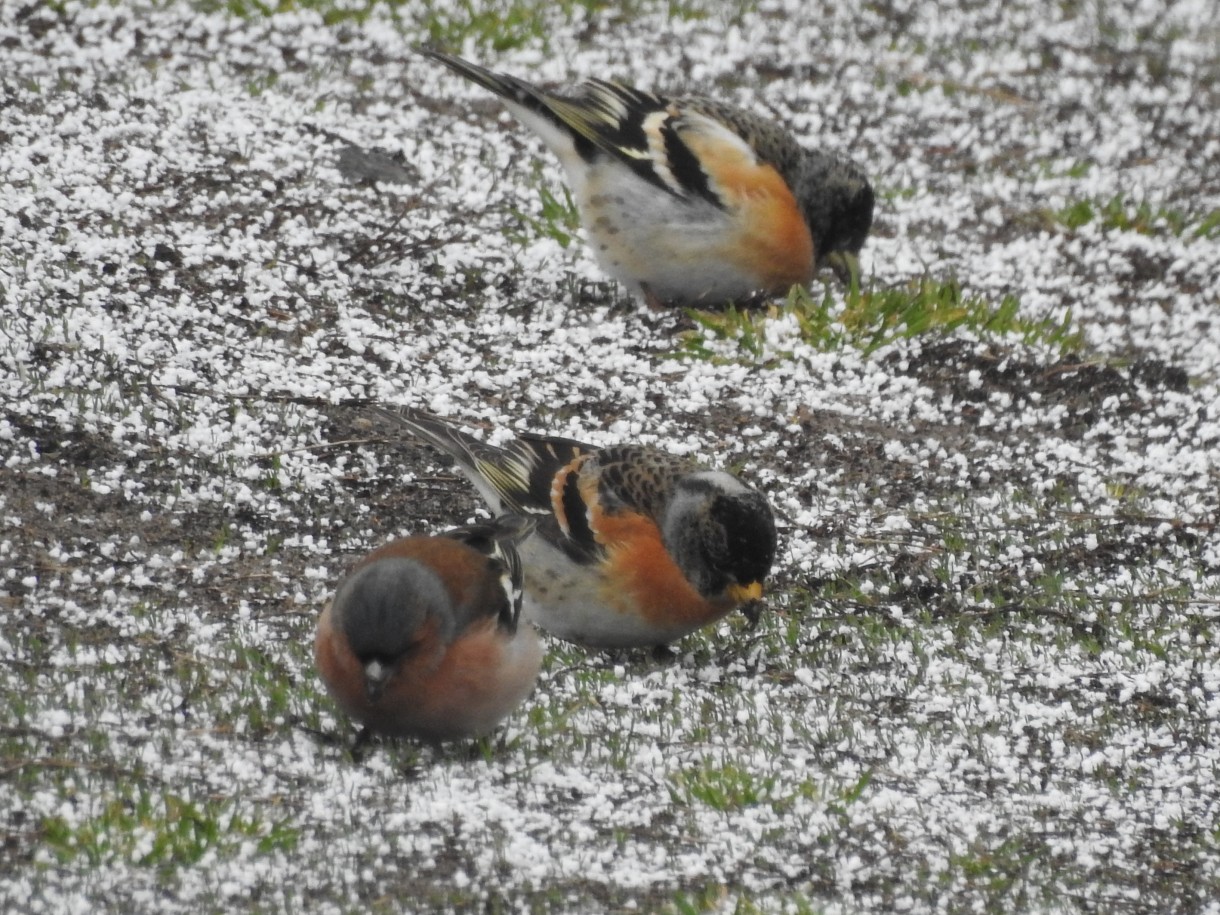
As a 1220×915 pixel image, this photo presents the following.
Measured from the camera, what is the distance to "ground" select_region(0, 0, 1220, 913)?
4309 mm

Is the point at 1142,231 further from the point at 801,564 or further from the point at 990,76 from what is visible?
the point at 801,564

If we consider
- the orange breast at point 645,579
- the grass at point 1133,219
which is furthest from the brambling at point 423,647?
the grass at point 1133,219

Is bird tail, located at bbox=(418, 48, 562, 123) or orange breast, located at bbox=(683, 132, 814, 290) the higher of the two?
bird tail, located at bbox=(418, 48, 562, 123)

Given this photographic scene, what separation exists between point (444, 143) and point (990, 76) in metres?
4.44

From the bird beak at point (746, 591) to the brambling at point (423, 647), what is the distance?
1018mm

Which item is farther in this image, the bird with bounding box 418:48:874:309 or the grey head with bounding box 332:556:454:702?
the bird with bounding box 418:48:874:309

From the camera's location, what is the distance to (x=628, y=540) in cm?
572

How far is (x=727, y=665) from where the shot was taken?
18.9ft

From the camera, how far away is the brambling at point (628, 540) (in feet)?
18.3

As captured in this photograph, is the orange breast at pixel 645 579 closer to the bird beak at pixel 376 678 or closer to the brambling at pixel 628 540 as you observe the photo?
the brambling at pixel 628 540

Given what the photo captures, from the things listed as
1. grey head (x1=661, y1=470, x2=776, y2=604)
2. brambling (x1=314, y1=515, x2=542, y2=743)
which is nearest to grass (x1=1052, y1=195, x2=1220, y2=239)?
grey head (x1=661, y1=470, x2=776, y2=604)

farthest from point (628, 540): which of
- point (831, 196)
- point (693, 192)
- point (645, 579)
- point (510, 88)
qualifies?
point (510, 88)

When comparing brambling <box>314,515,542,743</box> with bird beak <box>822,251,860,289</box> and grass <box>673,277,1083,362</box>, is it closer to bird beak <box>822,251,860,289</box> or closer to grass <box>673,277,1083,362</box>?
grass <box>673,277,1083,362</box>

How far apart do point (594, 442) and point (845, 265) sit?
214 centimetres
